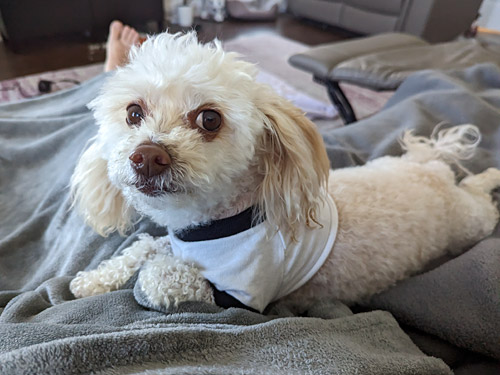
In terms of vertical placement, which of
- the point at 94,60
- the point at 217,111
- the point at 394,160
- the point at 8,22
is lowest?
the point at 94,60

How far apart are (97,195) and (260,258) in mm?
389

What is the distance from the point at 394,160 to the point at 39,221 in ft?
3.27

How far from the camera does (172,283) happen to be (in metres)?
0.69

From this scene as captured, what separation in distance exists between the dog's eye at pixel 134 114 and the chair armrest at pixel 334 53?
113cm

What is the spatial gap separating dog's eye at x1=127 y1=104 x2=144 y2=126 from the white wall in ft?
17.4

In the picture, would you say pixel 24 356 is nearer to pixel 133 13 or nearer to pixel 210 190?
pixel 210 190

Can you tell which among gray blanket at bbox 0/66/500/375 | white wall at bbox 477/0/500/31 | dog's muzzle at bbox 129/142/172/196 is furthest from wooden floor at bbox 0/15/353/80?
white wall at bbox 477/0/500/31

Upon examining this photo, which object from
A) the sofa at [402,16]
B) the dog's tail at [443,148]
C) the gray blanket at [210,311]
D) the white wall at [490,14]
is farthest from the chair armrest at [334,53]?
the white wall at [490,14]

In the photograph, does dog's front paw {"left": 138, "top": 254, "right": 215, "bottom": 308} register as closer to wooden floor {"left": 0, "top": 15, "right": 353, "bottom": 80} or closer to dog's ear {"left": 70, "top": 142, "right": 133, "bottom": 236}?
dog's ear {"left": 70, "top": 142, "right": 133, "bottom": 236}

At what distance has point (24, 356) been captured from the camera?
45 centimetres

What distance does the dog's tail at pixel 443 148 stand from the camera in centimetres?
103

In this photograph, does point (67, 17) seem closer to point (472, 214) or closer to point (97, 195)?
point (97, 195)

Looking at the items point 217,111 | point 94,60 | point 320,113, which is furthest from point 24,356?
point 94,60

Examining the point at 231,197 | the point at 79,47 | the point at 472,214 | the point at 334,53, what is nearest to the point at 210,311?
the point at 231,197
